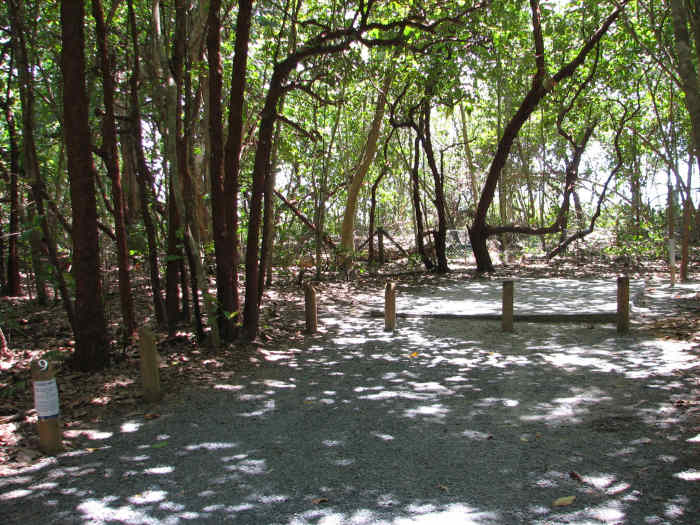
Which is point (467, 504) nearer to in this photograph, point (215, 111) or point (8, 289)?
point (215, 111)

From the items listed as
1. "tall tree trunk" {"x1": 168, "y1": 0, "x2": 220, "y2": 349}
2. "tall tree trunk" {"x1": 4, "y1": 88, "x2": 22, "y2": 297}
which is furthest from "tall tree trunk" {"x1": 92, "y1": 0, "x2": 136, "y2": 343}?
"tall tree trunk" {"x1": 4, "y1": 88, "x2": 22, "y2": 297}

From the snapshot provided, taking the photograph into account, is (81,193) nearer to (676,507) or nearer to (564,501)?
(564,501)

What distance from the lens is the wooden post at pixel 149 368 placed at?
5574 mm

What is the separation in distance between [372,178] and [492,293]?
15794mm

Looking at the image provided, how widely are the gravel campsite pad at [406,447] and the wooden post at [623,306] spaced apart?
77 cm

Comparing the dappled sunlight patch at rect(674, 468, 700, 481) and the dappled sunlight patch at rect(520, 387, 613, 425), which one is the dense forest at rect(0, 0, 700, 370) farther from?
the dappled sunlight patch at rect(674, 468, 700, 481)

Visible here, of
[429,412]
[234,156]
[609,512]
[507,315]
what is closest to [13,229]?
[234,156]

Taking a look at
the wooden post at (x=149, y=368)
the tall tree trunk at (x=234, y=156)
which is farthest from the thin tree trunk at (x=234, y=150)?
the wooden post at (x=149, y=368)

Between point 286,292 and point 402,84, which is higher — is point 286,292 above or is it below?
below

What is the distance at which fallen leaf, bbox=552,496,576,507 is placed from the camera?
345cm

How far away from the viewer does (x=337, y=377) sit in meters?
6.70

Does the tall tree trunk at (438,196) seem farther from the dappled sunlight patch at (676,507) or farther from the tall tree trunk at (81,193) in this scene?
the dappled sunlight patch at (676,507)

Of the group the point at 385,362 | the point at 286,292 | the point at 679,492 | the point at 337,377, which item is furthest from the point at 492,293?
the point at 679,492

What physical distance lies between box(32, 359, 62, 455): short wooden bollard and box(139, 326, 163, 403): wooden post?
1.16 meters
